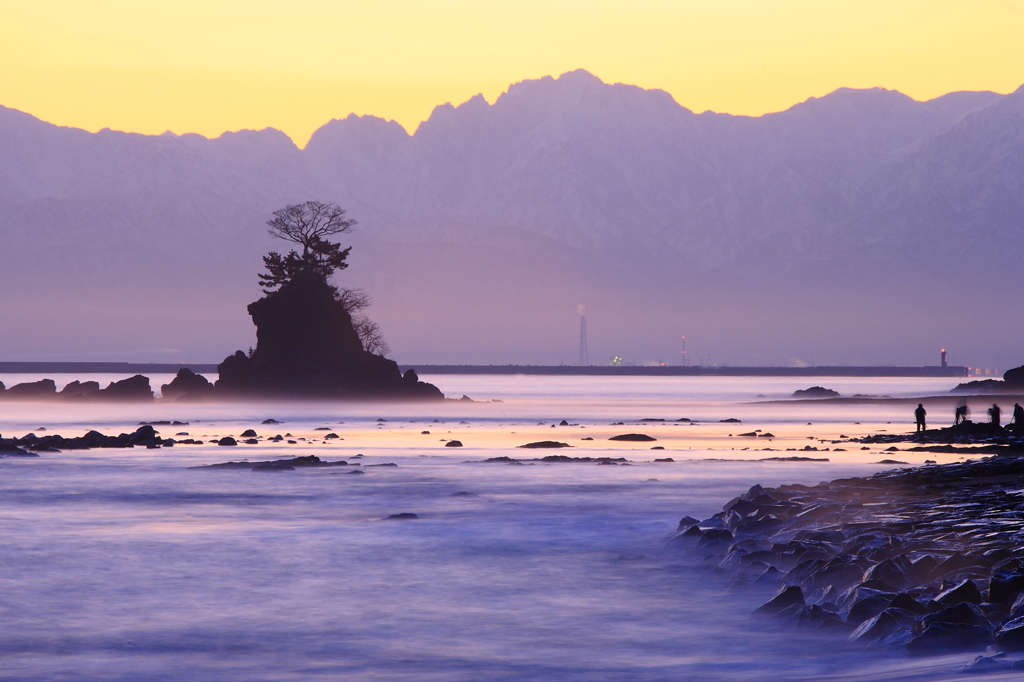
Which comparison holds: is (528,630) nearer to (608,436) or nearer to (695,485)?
(695,485)

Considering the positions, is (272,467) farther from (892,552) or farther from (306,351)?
(306,351)

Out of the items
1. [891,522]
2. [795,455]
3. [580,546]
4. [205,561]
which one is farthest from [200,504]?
[795,455]

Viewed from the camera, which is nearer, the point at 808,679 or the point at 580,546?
the point at 808,679

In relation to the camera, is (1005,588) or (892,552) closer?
(1005,588)

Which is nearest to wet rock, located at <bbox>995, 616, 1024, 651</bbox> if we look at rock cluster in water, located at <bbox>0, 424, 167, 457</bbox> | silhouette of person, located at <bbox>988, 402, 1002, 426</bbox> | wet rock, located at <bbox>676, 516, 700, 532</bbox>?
wet rock, located at <bbox>676, 516, 700, 532</bbox>

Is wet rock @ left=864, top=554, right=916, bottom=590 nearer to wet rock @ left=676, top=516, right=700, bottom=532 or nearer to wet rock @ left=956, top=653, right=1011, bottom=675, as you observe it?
wet rock @ left=956, top=653, right=1011, bottom=675

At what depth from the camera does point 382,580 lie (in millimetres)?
19156

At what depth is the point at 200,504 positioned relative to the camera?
29031 millimetres

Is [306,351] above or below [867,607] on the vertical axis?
above

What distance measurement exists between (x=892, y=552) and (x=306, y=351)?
81116 mm

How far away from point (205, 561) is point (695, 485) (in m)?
17.2

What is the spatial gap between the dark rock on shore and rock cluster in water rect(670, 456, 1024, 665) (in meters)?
69.9

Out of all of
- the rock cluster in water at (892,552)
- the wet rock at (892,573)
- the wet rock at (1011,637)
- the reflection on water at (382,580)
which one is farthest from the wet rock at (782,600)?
the wet rock at (1011,637)

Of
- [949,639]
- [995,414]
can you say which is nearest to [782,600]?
[949,639]
